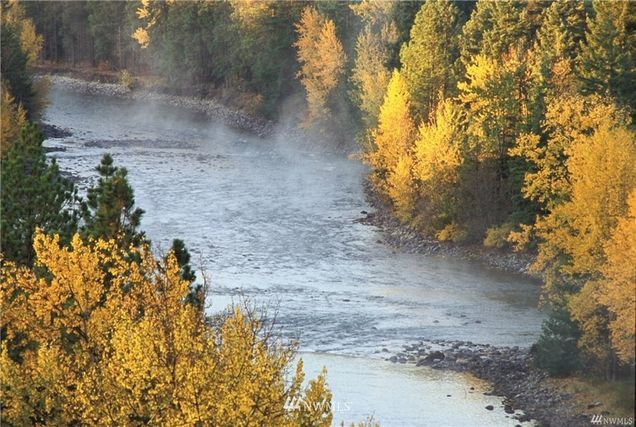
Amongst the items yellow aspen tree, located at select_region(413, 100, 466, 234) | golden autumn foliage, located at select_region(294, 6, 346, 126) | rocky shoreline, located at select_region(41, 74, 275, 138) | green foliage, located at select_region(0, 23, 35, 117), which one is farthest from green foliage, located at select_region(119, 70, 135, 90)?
yellow aspen tree, located at select_region(413, 100, 466, 234)

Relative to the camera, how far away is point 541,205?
181ft

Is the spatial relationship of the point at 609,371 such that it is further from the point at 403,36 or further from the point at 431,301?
the point at 403,36

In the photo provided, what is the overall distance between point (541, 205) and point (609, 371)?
828 inches

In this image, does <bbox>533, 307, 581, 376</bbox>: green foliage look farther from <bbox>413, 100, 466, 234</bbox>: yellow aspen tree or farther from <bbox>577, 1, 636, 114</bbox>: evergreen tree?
<bbox>413, 100, 466, 234</bbox>: yellow aspen tree

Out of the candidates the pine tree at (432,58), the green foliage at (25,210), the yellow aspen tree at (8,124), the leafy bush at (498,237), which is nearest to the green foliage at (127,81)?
the yellow aspen tree at (8,124)

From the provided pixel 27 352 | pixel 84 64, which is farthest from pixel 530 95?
pixel 84 64

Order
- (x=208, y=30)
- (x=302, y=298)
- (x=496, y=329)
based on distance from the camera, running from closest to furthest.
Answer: (x=496, y=329) < (x=302, y=298) < (x=208, y=30)

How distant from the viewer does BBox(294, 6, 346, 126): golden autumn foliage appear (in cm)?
8525

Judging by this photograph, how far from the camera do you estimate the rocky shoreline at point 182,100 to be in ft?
321

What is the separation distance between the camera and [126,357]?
717 inches

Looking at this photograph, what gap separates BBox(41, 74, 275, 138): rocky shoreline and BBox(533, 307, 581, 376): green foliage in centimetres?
5769

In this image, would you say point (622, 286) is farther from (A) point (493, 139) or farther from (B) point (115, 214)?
(A) point (493, 139)

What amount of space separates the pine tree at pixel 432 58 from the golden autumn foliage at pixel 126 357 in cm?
4164

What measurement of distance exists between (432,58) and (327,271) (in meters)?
19.5
